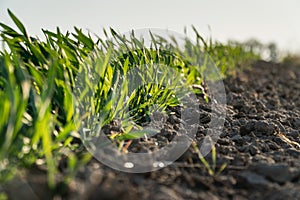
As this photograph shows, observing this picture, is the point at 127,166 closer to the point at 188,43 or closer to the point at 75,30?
the point at 75,30

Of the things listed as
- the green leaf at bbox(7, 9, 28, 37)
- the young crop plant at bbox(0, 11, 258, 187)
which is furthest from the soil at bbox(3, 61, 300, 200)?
the green leaf at bbox(7, 9, 28, 37)

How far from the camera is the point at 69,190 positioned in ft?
2.62

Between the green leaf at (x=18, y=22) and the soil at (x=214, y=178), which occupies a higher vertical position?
the green leaf at (x=18, y=22)

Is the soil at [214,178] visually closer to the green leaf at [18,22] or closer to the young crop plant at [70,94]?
the young crop plant at [70,94]

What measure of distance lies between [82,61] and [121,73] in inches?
8.4

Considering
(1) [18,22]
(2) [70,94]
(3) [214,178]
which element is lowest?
(3) [214,178]

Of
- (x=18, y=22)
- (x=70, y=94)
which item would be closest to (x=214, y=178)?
(x=70, y=94)

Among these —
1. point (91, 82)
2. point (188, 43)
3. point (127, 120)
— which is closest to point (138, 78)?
point (127, 120)

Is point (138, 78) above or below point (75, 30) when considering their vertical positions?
below

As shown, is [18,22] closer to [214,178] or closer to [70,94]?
[70,94]

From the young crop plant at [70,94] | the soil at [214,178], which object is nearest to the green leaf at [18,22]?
the young crop plant at [70,94]

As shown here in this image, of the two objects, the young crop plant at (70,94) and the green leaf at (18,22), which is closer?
the young crop plant at (70,94)

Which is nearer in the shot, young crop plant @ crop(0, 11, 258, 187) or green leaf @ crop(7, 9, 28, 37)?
young crop plant @ crop(0, 11, 258, 187)

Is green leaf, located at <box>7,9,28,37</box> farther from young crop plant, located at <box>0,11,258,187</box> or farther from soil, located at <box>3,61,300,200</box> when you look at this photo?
soil, located at <box>3,61,300,200</box>
